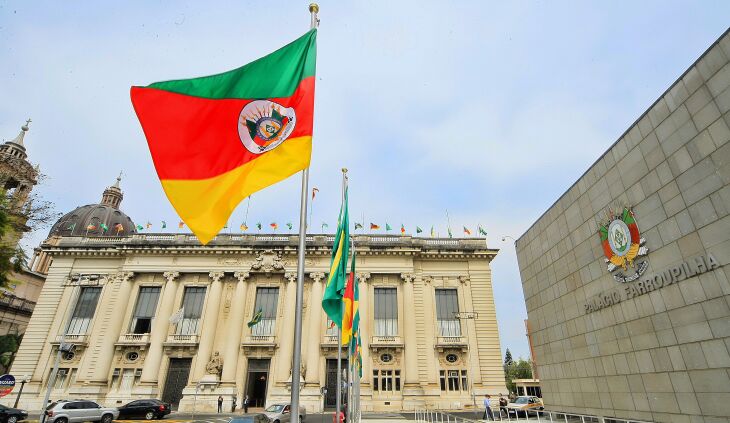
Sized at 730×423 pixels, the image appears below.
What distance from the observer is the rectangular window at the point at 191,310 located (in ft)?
126

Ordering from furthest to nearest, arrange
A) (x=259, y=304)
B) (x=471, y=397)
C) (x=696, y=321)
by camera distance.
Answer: (x=259, y=304) < (x=471, y=397) < (x=696, y=321)

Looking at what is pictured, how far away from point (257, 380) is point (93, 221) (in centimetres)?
5616

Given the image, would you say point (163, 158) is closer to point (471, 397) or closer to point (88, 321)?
point (471, 397)

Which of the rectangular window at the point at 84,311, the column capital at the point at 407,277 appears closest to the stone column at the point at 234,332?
the rectangular window at the point at 84,311

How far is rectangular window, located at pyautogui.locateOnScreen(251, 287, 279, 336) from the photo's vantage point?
38094mm

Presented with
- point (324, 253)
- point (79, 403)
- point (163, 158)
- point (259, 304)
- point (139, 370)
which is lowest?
point (79, 403)

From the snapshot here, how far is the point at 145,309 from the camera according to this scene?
130ft

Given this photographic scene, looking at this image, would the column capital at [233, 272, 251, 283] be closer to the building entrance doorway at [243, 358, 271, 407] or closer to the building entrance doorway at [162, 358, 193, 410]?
the building entrance doorway at [243, 358, 271, 407]

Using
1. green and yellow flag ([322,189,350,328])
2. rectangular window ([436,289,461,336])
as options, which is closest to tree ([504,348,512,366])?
rectangular window ([436,289,461,336])

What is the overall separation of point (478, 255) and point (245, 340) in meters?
25.6

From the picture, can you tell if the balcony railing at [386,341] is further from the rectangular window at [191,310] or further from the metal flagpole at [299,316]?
the metal flagpole at [299,316]

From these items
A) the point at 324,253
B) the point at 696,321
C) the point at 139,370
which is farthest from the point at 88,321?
the point at 696,321

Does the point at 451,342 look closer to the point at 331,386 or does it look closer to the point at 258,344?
the point at 331,386

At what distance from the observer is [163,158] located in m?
6.57
